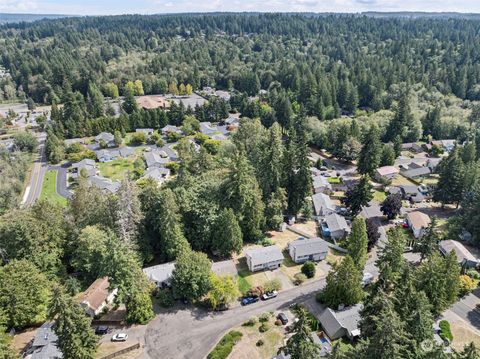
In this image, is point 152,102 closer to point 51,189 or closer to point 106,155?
point 106,155

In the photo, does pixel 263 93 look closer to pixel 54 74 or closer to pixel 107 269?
pixel 54 74

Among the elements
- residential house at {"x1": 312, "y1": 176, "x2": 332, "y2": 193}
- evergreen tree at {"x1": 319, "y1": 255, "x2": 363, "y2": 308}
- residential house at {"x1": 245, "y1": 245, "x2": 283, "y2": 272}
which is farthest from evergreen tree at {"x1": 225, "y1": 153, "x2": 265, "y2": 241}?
residential house at {"x1": 312, "y1": 176, "x2": 332, "y2": 193}

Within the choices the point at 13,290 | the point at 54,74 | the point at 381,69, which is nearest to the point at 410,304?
the point at 13,290

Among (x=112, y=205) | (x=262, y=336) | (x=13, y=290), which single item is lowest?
(x=262, y=336)

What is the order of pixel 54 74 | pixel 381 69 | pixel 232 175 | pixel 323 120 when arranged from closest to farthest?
1. pixel 232 175
2. pixel 323 120
3. pixel 381 69
4. pixel 54 74

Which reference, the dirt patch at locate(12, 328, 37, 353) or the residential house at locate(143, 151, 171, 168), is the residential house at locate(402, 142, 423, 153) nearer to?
the residential house at locate(143, 151, 171, 168)

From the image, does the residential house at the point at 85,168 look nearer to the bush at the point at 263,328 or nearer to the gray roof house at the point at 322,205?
the gray roof house at the point at 322,205

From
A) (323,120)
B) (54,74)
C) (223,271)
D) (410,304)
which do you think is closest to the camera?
(410,304)

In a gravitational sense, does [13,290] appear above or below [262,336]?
above
